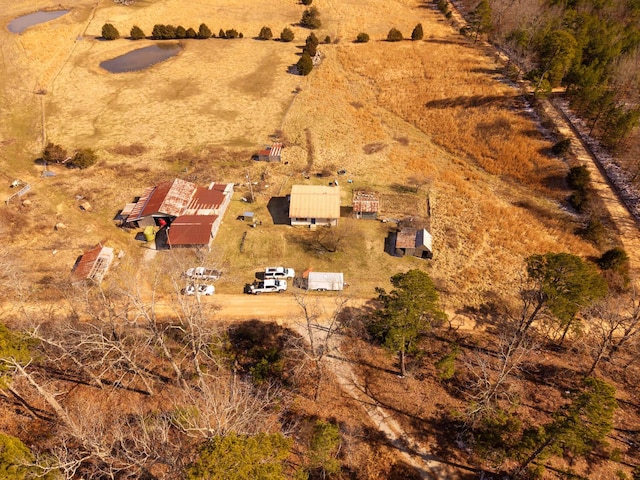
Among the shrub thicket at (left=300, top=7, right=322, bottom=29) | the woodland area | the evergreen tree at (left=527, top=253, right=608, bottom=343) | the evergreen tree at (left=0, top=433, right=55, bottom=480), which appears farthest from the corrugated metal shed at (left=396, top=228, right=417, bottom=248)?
the shrub thicket at (left=300, top=7, right=322, bottom=29)

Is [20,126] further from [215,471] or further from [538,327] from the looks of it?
[538,327]

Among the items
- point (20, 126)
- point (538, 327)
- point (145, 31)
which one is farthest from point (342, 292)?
point (145, 31)

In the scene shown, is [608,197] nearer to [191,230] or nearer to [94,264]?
[191,230]

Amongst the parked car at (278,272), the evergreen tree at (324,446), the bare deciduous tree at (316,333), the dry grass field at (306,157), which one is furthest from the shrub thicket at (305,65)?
the evergreen tree at (324,446)

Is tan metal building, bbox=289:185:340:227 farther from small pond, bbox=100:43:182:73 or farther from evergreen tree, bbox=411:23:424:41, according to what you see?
evergreen tree, bbox=411:23:424:41

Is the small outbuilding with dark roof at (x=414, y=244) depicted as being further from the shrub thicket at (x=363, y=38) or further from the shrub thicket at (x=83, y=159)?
the shrub thicket at (x=363, y=38)
